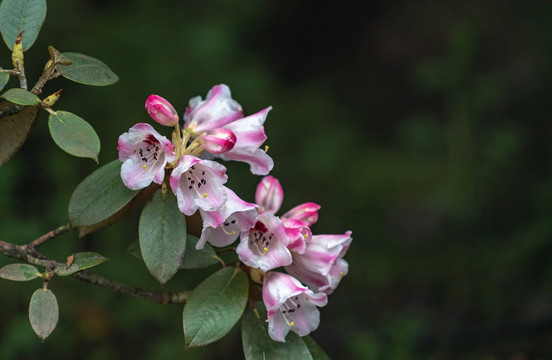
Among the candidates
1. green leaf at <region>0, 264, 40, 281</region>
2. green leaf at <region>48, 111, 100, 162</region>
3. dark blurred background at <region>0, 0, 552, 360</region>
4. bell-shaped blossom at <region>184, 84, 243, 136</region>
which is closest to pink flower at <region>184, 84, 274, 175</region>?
bell-shaped blossom at <region>184, 84, 243, 136</region>

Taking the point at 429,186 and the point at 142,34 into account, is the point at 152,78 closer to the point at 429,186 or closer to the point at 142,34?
the point at 142,34

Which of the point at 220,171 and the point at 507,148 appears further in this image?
the point at 507,148

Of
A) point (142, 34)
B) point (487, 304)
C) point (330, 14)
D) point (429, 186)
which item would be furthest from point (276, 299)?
point (330, 14)

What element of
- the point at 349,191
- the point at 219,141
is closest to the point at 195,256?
the point at 219,141

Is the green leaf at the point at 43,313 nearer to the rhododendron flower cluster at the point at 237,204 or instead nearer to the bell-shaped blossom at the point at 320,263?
the rhododendron flower cluster at the point at 237,204

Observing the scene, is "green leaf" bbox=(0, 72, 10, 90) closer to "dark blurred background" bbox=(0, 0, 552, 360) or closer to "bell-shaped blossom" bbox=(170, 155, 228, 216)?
"bell-shaped blossom" bbox=(170, 155, 228, 216)

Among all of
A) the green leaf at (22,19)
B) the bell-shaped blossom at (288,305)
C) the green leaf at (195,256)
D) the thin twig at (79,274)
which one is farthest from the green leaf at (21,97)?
the bell-shaped blossom at (288,305)
